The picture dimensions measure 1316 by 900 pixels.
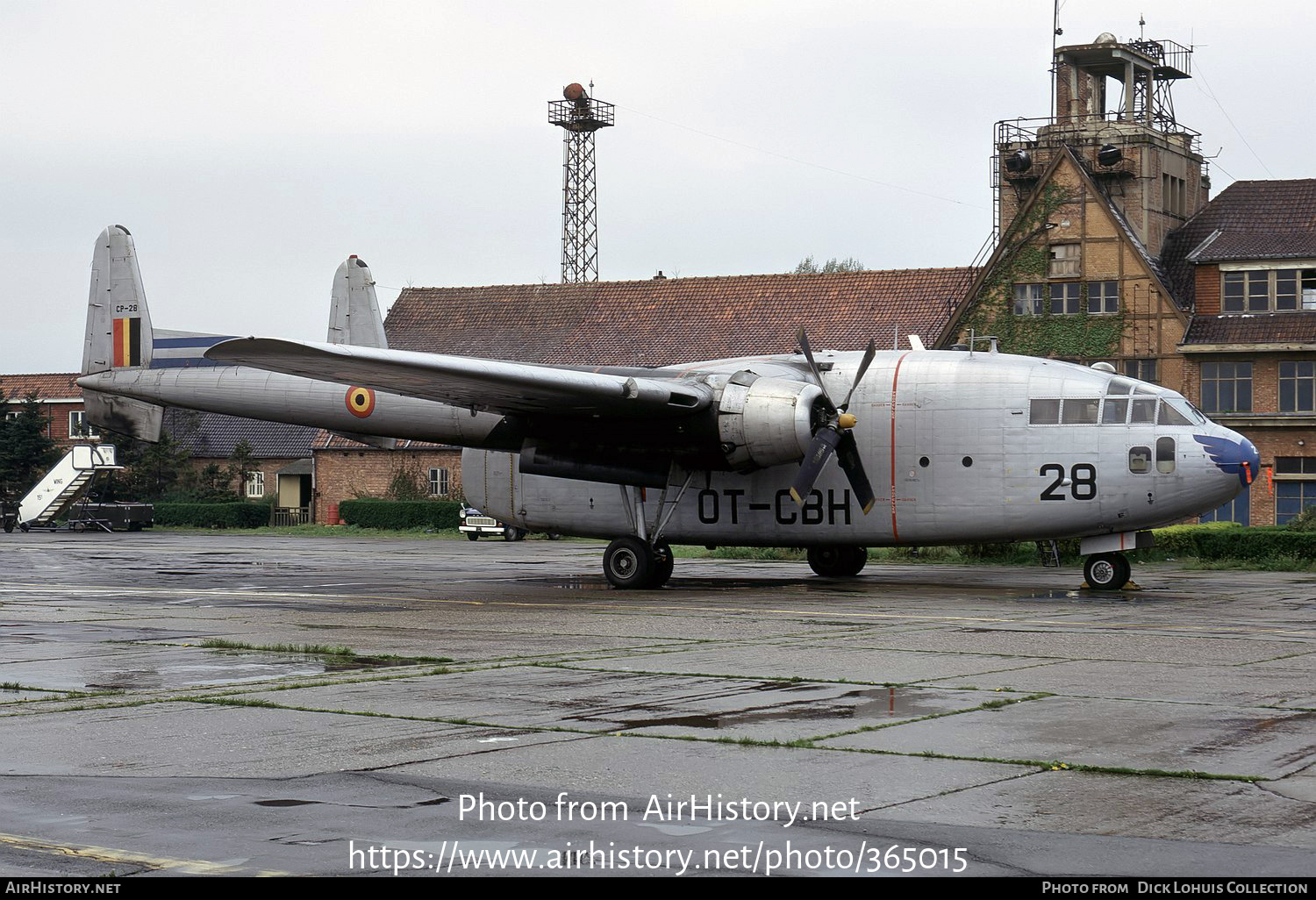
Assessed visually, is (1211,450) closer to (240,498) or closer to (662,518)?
(662,518)

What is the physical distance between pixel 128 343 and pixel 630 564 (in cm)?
1241

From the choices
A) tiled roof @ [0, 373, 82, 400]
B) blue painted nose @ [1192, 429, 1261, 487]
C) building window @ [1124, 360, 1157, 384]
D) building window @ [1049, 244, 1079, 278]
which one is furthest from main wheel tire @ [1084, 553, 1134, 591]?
tiled roof @ [0, 373, 82, 400]

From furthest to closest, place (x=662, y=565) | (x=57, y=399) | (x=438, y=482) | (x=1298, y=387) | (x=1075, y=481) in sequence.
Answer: (x=57, y=399)
(x=438, y=482)
(x=1298, y=387)
(x=662, y=565)
(x=1075, y=481)

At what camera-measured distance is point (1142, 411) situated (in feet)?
74.5

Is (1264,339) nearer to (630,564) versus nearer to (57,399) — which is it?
(630,564)

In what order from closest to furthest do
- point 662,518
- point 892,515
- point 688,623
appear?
1. point 688,623
2. point 892,515
3. point 662,518

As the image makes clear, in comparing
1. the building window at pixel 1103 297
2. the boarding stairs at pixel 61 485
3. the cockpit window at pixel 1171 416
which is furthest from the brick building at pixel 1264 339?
the boarding stairs at pixel 61 485

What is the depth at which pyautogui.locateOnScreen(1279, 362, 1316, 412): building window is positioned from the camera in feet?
143

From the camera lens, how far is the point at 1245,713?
404 inches

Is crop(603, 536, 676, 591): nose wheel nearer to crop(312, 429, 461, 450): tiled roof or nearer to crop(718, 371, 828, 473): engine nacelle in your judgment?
crop(718, 371, 828, 473): engine nacelle

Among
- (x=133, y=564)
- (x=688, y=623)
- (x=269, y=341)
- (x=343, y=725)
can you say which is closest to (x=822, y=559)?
(x=688, y=623)

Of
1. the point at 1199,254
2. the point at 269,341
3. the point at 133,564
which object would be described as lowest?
the point at 133,564

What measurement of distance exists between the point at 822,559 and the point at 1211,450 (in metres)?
8.31

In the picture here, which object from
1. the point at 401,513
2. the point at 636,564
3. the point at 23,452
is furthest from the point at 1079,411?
the point at 23,452
